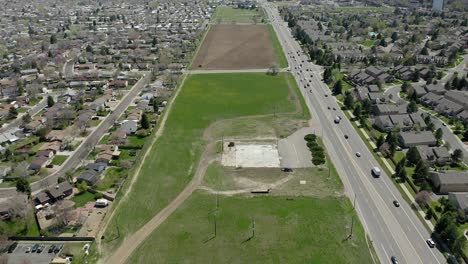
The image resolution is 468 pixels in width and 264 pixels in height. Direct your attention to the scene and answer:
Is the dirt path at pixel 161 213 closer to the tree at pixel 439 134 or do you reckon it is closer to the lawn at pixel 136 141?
the lawn at pixel 136 141

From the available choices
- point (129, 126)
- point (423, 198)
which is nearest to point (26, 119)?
point (129, 126)

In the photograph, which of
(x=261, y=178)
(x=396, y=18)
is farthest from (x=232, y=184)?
(x=396, y=18)

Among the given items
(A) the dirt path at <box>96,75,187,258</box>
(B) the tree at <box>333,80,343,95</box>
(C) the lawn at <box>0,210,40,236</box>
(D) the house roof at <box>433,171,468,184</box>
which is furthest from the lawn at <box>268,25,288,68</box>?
(C) the lawn at <box>0,210,40,236</box>

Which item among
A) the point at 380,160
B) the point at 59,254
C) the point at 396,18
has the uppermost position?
the point at 396,18

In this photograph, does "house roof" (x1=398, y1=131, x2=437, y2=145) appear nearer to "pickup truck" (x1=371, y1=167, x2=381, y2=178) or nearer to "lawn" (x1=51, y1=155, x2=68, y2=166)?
"pickup truck" (x1=371, y1=167, x2=381, y2=178)

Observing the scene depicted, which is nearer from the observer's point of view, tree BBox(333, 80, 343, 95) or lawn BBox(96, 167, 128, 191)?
lawn BBox(96, 167, 128, 191)

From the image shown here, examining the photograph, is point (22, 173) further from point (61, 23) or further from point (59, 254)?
point (61, 23)

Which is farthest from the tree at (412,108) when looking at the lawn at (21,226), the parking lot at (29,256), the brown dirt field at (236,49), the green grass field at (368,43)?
the lawn at (21,226)
